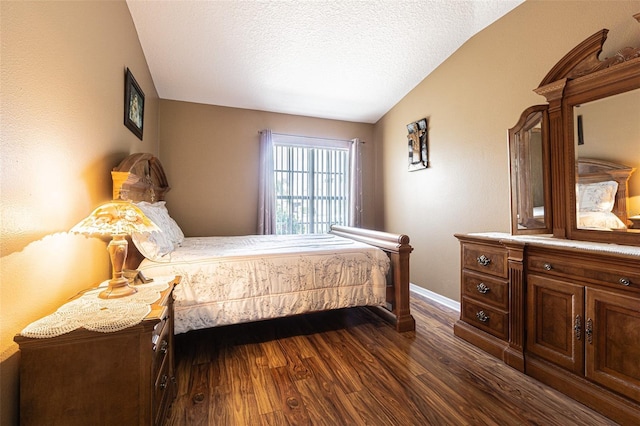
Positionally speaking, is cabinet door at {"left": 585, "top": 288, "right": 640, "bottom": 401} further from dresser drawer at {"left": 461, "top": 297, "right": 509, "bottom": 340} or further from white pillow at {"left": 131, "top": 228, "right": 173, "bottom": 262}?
white pillow at {"left": 131, "top": 228, "right": 173, "bottom": 262}

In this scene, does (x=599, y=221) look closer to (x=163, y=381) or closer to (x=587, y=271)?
(x=587, y=271)

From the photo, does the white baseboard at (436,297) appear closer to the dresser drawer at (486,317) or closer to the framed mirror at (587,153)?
the dresser drawer at (486,317)

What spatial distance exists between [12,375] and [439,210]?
3.49 metres

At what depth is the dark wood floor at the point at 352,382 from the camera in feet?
4.72

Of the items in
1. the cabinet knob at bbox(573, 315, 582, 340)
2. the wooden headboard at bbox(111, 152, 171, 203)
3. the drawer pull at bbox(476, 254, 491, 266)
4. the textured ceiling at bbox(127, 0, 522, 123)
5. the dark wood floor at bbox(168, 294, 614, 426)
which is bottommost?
the dark wood floor at bbox(168, 294, 614, 426)

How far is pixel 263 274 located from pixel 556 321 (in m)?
1.97

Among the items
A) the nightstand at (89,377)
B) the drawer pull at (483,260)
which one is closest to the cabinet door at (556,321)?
the drawer pull at (483,260)

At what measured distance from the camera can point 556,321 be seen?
1.69 m

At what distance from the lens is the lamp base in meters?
1.21

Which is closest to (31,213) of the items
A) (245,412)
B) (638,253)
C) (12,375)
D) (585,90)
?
(12,375)

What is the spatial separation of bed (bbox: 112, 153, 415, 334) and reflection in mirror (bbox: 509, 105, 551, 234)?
908 mm

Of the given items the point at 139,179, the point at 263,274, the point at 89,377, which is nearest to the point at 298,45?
the point at 139,179

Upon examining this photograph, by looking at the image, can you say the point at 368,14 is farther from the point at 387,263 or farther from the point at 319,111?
the point at 387,263

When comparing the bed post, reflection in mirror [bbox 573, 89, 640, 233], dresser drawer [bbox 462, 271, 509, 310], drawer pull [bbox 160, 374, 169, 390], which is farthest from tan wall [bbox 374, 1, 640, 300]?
drawer pull [bbox 160, 374, 169, 390]
